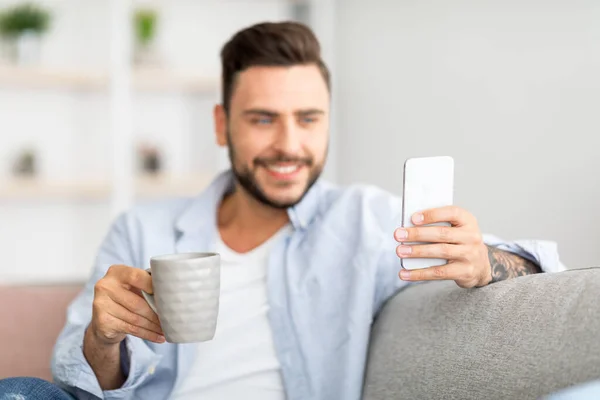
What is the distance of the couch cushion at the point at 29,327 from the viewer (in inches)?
57.9

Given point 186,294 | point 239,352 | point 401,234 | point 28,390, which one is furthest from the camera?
point 239,352

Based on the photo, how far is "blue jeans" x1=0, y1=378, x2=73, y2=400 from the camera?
3.66 ft

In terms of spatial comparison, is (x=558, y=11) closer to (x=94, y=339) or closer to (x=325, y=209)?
(x=325, y=209)

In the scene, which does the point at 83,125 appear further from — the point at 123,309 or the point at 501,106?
the point at 123,309

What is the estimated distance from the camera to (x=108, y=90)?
12.7 feet

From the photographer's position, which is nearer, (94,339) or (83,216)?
(94,339)

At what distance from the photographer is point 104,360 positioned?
4.13 feet

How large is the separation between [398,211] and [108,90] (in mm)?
2738

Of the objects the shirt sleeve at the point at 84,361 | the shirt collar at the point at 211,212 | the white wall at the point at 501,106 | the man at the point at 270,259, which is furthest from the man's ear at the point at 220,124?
the white wall at the point at 501,106

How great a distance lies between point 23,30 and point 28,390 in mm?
2894

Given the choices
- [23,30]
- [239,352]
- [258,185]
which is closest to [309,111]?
[258,185]

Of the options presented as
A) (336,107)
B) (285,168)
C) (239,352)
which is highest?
(336,107)

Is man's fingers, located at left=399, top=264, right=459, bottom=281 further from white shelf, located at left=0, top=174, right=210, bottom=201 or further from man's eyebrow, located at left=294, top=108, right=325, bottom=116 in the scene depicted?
white shelf, located at left=0, top=174, right=210, bottom=201

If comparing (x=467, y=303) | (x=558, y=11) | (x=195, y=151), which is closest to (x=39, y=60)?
(x=195, y=151)
